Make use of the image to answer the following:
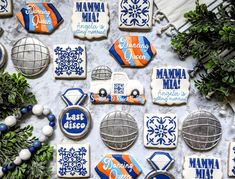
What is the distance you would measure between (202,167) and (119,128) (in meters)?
0.25

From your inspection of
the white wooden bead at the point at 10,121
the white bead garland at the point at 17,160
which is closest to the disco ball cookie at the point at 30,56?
the white wooden bead at the point at 10,121

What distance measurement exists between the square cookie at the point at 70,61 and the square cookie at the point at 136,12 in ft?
0.46

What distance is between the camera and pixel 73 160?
105 cm

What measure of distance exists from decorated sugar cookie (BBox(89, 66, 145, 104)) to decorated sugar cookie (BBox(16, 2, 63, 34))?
0.17m

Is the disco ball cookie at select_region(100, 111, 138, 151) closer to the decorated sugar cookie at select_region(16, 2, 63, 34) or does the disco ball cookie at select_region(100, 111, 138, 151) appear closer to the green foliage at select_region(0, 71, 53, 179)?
the green foliage at select_region(0, 71, 53, 179)

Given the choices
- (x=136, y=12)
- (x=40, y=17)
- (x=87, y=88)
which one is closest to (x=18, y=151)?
(x=87, y=88)

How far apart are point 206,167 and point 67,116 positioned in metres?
0.40

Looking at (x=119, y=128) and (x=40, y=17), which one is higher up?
(x=40, y=17)

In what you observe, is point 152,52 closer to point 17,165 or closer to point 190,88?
point 190,88

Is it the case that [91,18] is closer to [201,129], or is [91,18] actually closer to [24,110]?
[24,110]

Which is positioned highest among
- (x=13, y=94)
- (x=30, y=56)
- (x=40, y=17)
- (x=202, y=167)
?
(x=40, y=17)

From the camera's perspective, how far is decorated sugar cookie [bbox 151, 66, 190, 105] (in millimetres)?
1013

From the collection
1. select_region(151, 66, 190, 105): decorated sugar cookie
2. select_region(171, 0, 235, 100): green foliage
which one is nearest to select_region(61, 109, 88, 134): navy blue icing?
select_region(151, 66, 190, 105): decorated sugar cookie

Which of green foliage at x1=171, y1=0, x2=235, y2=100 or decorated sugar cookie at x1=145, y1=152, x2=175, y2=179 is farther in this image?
decorated sugar cookie at x1=145, y1=152, x2=175, y2=179
